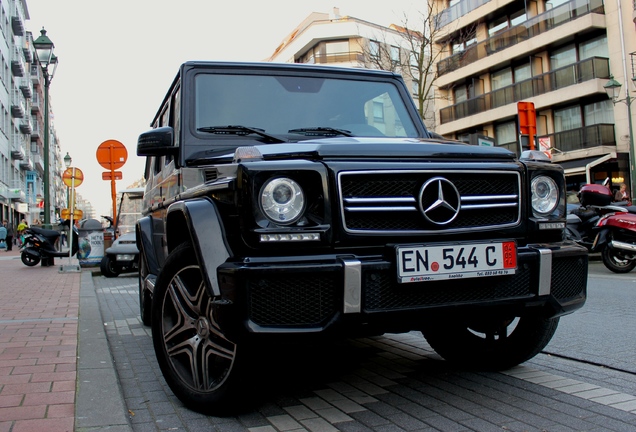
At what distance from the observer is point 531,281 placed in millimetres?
3174

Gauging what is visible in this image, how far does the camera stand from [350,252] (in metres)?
2.94

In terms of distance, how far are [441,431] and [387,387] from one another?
2.67 feet

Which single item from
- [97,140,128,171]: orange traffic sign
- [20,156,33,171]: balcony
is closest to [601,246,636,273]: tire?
[97,140,128,171]: orange traffic sign

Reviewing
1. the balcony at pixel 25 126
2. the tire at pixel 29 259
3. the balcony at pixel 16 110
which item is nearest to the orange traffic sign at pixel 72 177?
the tire at pixel 29 259

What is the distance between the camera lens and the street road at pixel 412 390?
3.14 meters

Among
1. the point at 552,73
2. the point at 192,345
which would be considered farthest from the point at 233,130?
the point at 552,73

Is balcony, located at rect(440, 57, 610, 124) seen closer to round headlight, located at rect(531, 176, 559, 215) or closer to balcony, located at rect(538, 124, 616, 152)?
balcony, located at rect(538, 124, 616, 152)

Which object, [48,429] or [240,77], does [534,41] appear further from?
[48,429]

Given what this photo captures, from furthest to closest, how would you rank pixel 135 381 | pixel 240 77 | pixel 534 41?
1. pixel 534 41
2. pixel 240 77
3. pixel 135 381

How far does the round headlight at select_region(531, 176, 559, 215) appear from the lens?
3.39 metres

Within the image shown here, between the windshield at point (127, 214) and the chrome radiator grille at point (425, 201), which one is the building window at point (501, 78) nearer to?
the windshield at point (127, 214)

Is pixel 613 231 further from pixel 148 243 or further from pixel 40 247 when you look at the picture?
pixel 40 247

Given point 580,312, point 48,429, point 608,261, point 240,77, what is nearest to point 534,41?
point 608,261

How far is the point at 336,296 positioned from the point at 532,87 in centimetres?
3142
